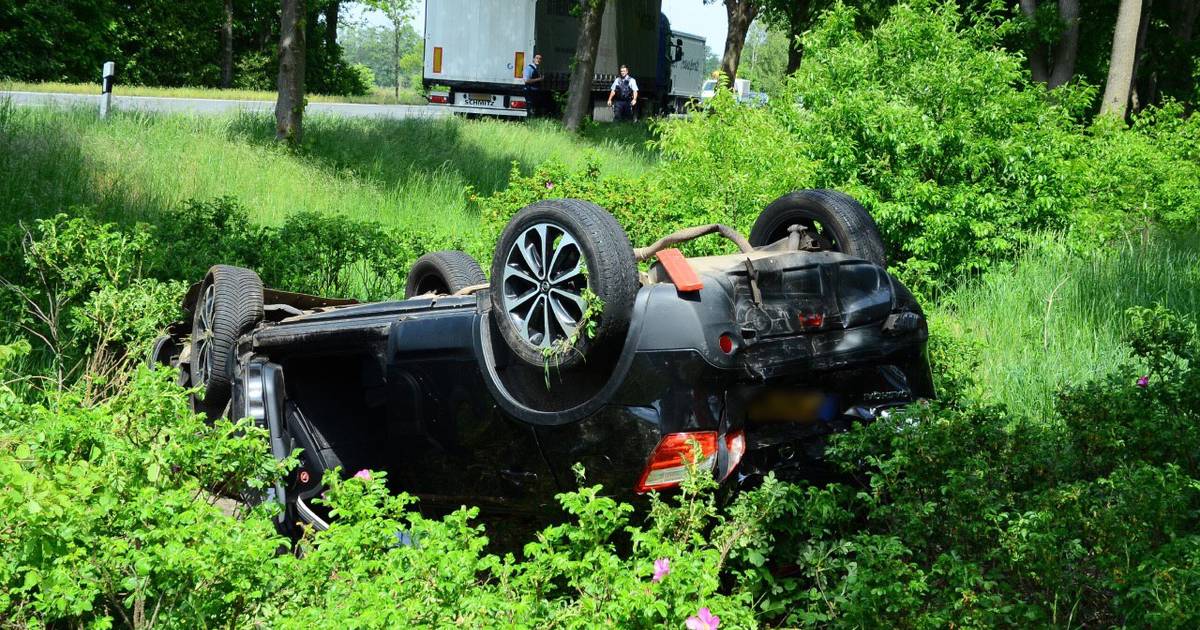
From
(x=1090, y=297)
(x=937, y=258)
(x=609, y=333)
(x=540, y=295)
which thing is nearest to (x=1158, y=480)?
(x=609, y=333)

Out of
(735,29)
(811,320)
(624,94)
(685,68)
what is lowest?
(811,320)

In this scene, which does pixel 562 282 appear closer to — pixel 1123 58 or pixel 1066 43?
pixel 1123 58

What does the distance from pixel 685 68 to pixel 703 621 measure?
132ft

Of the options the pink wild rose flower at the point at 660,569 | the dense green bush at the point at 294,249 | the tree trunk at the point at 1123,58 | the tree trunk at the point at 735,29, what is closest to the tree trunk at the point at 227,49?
the tree trunk at the point at 735,29

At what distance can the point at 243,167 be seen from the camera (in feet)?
47.9

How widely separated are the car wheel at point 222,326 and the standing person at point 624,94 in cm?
2570

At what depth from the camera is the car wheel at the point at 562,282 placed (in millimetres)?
3998

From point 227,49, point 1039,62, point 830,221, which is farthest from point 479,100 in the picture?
point 830,221

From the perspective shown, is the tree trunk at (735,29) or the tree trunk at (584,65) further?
the tree trunk at (735,29)

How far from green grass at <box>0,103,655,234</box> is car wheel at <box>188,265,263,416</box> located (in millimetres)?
4558

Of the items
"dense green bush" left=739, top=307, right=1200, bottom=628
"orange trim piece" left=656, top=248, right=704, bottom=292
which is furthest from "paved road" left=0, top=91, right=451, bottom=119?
"dense green bush" left=739, top=307, right=1200, bottom=628

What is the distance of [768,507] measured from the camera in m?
3.98

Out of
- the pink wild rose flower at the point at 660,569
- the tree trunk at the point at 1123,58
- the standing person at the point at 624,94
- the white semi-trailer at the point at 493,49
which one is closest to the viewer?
the pink wild rose flower at the point at 660,569

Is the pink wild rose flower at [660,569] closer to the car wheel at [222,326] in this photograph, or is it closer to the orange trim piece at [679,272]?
the orange trim piece at [679,272]
